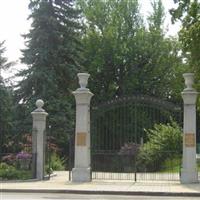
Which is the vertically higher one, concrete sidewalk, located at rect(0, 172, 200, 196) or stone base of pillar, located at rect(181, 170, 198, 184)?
stone base of pillar, located at rect(181, 170, 198, 184)

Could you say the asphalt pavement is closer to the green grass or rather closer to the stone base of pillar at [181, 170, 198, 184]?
the stone base of pillar at [181, 170, 198, 184]

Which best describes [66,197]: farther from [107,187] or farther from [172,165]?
[172,165]

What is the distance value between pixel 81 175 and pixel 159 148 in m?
10.4

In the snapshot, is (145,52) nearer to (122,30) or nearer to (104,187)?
(122,30)

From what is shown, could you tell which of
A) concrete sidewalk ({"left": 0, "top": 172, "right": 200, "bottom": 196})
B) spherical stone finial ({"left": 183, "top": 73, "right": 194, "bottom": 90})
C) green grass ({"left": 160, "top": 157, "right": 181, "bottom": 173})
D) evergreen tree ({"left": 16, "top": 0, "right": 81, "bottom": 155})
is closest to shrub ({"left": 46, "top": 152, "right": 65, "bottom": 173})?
evergreen tree ({"left": 16, "top": 0, "right": 81, "bottom": 155})

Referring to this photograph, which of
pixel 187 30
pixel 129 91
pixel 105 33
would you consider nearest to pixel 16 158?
pixel 187 30

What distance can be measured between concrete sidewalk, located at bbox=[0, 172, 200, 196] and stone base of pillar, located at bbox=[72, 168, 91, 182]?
0.40 metres

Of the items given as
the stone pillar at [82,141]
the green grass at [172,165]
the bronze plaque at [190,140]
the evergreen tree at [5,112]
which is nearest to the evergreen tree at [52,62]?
the evergreen tree at [5,112]

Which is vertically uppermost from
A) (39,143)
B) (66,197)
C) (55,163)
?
(39,143)

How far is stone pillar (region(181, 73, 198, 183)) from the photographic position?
78.6ft

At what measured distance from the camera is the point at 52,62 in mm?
41406

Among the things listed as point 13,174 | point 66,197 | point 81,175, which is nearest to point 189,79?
point 81,175

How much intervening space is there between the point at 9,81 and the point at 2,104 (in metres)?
3.61

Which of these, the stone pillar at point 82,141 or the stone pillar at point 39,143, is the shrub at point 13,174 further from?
the stone pillar at point 82,141
